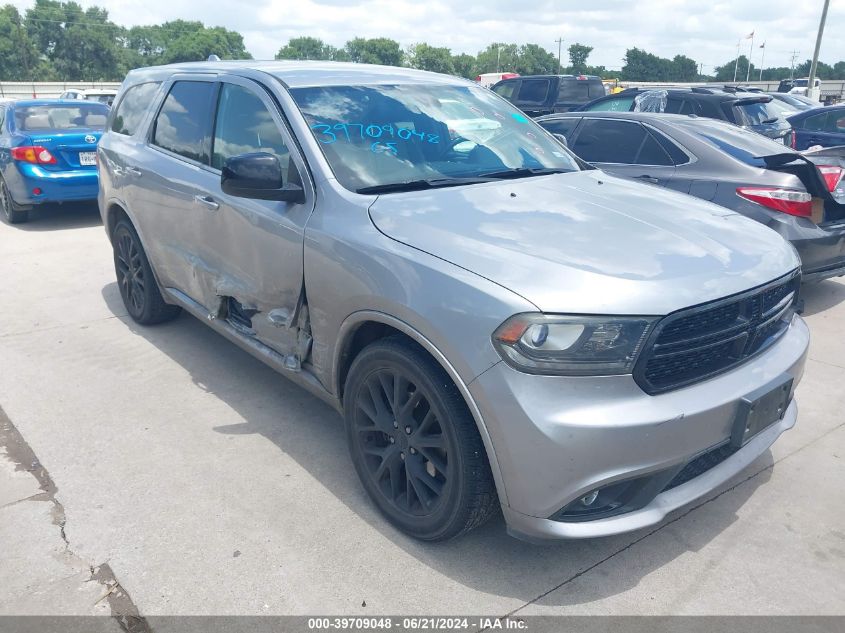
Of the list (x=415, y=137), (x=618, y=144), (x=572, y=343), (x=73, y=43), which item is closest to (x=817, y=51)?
(x=618, y=144)

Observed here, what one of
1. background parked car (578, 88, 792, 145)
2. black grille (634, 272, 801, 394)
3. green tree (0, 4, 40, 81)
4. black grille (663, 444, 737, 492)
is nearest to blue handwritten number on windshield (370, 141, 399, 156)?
black grille (634, 272, 801, 394)

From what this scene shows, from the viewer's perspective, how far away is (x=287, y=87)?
3.65 metres

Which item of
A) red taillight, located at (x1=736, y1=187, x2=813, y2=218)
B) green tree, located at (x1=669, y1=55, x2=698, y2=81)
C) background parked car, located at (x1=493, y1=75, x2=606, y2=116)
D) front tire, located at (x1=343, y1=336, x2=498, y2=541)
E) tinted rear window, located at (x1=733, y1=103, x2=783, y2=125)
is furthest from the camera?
green tree, located at (x1=669, y1=55, x2=698, y2=81)

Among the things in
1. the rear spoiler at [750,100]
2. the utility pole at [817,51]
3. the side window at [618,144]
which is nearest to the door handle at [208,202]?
the side window at [618,144]

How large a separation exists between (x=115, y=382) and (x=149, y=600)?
88.7 inches

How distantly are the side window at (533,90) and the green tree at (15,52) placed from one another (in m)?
74.4

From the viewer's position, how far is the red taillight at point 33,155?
353 inches

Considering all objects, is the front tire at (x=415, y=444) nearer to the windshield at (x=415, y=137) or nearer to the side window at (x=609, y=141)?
the windshield at (x=415, y=137)

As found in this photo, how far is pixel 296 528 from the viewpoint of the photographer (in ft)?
10.0

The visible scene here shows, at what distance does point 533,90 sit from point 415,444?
1534 cm

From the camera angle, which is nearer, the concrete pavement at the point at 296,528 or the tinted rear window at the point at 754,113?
the concrete pavement at the point at 296,528

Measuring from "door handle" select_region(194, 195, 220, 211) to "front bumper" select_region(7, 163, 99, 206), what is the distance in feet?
19.8

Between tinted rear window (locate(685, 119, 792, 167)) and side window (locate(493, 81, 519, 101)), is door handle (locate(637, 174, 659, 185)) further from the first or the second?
side window (locate(493, 81, 519, 101))

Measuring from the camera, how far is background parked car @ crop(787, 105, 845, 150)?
11562mm
